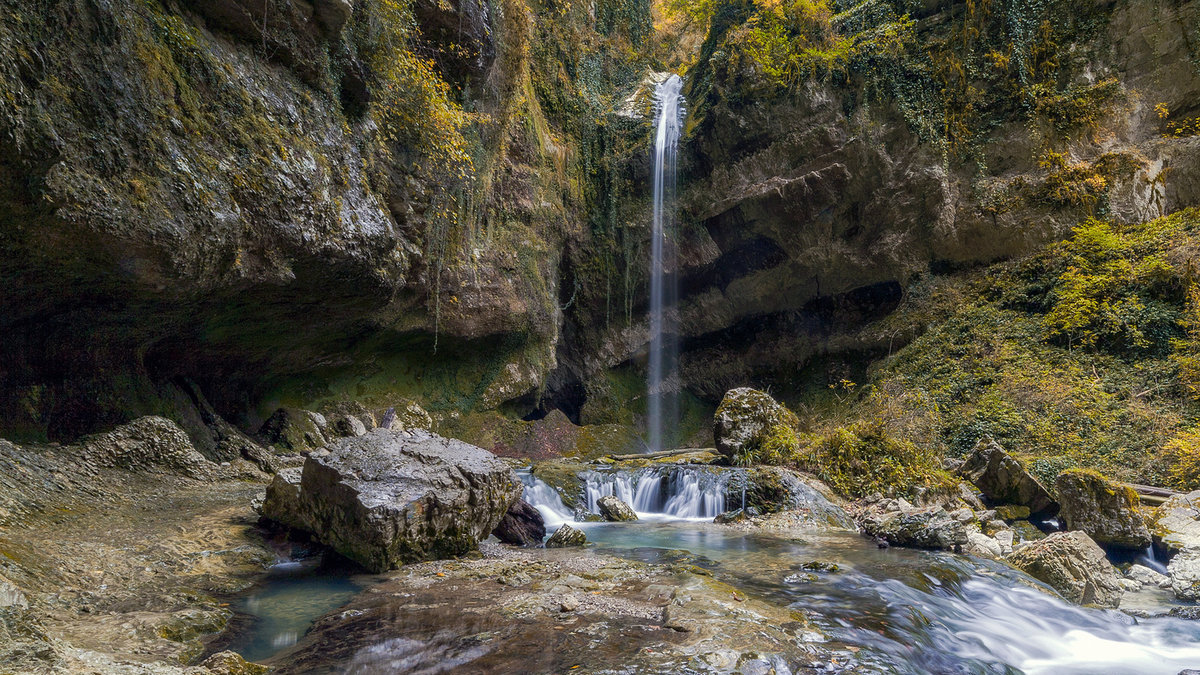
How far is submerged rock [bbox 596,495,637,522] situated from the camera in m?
8.84

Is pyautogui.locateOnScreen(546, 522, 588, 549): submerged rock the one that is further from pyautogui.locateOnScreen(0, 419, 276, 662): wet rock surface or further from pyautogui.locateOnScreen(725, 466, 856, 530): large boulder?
pyautogui.locateOnScreen(725, 466, 856, 530): large boulder

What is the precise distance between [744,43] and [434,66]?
1040 cm

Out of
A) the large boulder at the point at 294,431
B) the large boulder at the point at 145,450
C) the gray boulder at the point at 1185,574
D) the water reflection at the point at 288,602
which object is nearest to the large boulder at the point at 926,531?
the gray boulder at the point at 1185,574

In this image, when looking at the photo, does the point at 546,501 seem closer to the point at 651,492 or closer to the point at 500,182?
the point at 651,492

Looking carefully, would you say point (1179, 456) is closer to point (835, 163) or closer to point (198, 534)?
point (835, 163)

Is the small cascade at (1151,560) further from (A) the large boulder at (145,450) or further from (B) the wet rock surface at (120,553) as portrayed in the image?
(A) the large boulder at (145,450)

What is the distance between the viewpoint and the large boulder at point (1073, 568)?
16.3 ft

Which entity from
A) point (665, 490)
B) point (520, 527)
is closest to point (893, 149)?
point (665, 490)

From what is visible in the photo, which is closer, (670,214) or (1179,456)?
(1179,456)

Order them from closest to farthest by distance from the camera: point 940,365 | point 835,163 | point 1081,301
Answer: point 1081,301, point 940,365, point 835,163

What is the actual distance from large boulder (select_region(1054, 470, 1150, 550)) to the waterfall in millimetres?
13100

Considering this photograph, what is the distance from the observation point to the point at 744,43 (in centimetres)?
1702

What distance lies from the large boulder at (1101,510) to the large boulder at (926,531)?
1705 millimetres

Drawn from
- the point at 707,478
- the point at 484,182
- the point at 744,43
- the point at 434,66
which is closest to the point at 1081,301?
the point at 707,478
